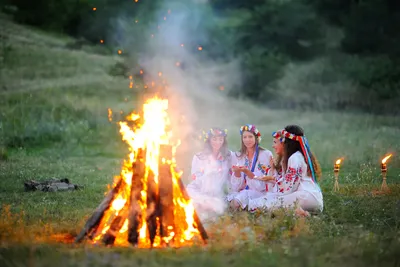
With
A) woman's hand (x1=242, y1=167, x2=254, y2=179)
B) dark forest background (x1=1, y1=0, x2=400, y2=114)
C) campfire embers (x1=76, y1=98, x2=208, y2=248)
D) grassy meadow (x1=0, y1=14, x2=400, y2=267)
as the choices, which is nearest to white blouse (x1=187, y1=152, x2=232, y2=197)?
woman's hand (x1=242, y1=167, x2=254, y2=179)

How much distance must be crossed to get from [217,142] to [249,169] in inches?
33.1

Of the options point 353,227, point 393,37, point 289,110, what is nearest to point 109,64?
point 289,110

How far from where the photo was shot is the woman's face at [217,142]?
48.1ft

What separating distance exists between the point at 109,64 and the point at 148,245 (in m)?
29.3

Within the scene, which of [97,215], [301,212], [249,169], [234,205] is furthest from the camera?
[249,169]

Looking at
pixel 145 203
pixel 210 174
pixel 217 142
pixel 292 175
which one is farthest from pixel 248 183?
pixel 145 203

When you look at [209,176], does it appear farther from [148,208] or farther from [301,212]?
[148,208]

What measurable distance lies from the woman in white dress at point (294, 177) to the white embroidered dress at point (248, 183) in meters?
0.35

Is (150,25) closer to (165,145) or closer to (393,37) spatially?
(393,37)

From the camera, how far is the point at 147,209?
10453mm

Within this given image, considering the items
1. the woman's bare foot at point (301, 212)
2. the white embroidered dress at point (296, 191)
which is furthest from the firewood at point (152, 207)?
the white embroidered dress at point (296, 191)

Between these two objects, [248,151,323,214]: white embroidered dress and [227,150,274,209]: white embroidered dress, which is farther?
[227,150,274,209]: white embroidered dress

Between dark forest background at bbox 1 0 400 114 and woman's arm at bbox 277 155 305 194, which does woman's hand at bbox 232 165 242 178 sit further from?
dark forest background at bbox 1 0 400 114

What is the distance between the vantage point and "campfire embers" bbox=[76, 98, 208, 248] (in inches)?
408
